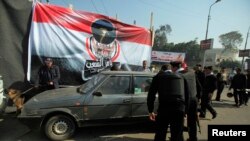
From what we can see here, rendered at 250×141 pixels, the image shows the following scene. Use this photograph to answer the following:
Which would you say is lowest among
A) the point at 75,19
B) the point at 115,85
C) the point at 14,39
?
the point at 115,85

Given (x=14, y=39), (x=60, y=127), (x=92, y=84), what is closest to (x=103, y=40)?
(x=14, y=39)

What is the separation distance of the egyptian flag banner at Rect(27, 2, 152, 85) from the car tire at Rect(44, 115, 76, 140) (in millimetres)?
2898

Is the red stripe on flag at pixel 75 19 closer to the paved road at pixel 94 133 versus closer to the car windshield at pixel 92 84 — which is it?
the car windshield at pixel 92 84

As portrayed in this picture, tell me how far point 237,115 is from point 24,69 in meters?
7.31

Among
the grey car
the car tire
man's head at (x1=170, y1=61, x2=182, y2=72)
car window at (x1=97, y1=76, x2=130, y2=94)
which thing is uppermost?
man's head at (x1=170, y1=61, x2=182, y2=72)

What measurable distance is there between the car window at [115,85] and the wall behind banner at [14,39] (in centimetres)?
324

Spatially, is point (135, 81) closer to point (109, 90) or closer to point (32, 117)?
point (109, 90)

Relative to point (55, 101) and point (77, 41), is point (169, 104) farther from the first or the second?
point (77, 41)

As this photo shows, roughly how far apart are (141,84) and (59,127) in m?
2.11

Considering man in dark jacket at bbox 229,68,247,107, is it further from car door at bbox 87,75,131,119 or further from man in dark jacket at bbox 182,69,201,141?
car door at bbox 87,75,131,119

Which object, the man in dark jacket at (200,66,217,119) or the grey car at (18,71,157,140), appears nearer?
the grey car at (18,71,157,140)

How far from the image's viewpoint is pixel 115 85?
5949 mm

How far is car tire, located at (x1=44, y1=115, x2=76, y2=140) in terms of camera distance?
5.39 metres

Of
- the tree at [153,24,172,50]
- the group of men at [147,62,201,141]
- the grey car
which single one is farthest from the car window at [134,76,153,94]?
the tree at [153,24,172,50]
